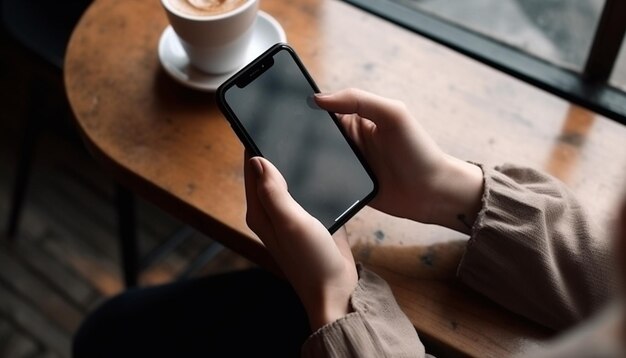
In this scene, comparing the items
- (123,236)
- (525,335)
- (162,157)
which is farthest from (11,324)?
(525,335)

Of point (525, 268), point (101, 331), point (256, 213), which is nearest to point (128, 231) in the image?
point (101, 331)

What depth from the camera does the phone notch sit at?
679 millimetres

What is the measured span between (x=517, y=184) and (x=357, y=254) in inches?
6.5

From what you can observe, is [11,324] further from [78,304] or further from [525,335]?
[525,335]

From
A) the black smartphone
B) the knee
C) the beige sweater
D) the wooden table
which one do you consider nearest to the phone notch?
the black smartphone

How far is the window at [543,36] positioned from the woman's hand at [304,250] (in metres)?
0.38

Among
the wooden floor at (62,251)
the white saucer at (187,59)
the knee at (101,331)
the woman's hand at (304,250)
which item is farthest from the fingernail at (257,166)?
the wooden floor at (62,251)

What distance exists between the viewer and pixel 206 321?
0.80 meters

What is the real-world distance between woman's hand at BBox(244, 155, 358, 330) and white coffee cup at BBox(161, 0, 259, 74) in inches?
7.3

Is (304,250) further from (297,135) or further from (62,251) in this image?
(62,251)

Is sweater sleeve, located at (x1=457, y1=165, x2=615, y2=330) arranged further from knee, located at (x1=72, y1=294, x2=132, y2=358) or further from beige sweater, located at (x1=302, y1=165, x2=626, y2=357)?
knee, located at (x1=72, y1=294, x2=132, y2=358)

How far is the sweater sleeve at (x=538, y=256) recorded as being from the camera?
0.61m

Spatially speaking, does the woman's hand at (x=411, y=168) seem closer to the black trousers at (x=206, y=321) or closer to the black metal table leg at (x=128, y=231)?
the black trousers at (x=206, y=321)

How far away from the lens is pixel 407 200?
677 mm
